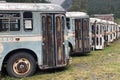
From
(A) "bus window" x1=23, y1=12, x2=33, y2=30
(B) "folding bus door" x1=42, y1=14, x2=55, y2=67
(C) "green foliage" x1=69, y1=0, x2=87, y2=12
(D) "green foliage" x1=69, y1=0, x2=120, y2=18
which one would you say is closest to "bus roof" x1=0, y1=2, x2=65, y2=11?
(A) "bus window" x1=23, y1=12, x2=33, y2=30

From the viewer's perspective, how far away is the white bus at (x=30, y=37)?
11.9 m

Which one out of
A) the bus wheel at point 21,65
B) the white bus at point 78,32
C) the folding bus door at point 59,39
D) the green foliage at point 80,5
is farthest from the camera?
the green foliage at point 80,5

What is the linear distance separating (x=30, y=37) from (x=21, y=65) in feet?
3.44

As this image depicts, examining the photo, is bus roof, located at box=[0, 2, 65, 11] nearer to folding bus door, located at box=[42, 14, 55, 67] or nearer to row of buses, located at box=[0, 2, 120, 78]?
row of buses, located at box=[0, 2, 120, 78]

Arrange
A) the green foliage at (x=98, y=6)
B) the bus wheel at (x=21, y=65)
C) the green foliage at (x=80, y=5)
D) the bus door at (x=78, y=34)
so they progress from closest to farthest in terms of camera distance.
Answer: the bus wheel at (x=21, y=65) < the bus door at (x=78, y=34) < the green foliage at (x=80, y=5) < the green foliage at (x=98, y=6)

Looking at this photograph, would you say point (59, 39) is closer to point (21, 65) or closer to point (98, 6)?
point (21, 65)

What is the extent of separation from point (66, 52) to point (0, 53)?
262cm

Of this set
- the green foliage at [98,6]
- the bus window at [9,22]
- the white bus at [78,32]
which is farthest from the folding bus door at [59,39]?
the green foliage at [98,6]

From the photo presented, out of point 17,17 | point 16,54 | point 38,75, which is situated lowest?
point 38,75

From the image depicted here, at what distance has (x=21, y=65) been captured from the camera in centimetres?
1215

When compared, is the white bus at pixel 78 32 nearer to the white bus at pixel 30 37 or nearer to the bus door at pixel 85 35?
the bus door at pixel 85 35

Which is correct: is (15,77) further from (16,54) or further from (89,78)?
(89,78)

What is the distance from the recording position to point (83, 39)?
18.3 m

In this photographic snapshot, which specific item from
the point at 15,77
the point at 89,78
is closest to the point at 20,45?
the point at 15,77
